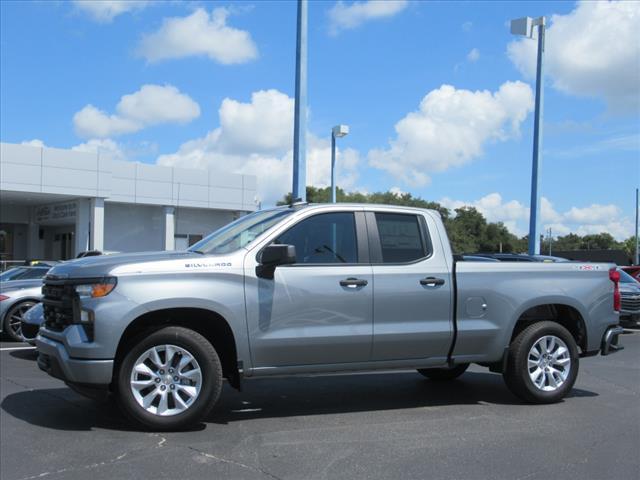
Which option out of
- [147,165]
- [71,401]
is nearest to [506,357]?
[71,401]

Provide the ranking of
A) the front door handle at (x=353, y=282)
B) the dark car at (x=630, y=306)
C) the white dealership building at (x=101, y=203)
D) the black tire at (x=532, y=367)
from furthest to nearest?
the white dealership building at (x=101, y=203) < the dark car at (x=630, y=306) < the black tire at (x=532, y=367) < the front door handle at (x=353, y=282)

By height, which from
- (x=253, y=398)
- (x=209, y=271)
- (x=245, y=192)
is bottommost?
(x=253, y=398)

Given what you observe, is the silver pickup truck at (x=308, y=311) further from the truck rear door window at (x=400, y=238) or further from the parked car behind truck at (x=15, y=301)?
the parked car behind truck at (x=15, y=301)

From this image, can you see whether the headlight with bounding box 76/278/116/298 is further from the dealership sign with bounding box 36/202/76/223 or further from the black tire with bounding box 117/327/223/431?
the dealership sign with bounding box 36/202/76/223

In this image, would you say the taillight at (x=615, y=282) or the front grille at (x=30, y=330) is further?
the front grille at (x=30, y=330)

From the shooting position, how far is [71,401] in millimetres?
6762

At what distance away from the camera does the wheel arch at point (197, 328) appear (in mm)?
5586

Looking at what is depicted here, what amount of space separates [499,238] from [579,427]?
10012 cm

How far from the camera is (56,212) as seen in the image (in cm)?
3419

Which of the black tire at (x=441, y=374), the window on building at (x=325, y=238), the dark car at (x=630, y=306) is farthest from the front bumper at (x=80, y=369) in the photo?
the dark car at (x=630, y=306)

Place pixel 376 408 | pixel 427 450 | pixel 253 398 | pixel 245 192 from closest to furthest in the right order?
pixel 427 450
pixel 376 408
pixel 253 398
pixel 245 192

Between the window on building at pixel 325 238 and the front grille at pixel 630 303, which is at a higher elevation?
the window on building at pixel 325 238

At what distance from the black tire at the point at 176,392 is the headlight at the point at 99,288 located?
51 centimetres

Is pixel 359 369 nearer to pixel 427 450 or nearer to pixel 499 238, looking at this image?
pixel 427 450
